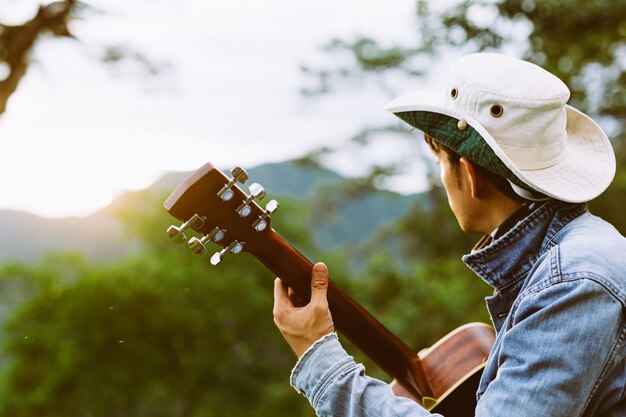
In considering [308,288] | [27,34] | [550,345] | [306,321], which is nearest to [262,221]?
[308,288]

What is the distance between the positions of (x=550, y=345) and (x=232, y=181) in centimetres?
74

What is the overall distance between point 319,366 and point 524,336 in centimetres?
39

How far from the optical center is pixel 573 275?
1016 mm

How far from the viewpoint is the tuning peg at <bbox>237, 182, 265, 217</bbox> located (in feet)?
4.47

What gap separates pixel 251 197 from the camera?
1394 millimetres

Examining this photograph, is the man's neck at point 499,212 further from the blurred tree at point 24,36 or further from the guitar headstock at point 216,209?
the blurred tree at point 24,36

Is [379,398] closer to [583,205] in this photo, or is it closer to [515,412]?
[515,412]

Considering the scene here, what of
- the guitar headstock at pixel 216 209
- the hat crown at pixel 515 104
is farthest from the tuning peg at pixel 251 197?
the hat crown at pixel 515 104

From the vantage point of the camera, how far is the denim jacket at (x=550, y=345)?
0.98 m

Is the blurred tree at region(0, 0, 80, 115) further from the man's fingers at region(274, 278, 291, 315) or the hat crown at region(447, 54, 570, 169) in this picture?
the hat crown at region(447, 54, 570, 169)

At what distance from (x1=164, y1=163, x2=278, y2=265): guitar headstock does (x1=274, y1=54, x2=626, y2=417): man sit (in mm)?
169

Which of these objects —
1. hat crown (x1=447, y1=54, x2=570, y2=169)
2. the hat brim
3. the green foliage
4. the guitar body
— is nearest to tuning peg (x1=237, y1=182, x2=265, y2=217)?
the hat brim

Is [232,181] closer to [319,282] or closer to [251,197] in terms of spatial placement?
[251,197]

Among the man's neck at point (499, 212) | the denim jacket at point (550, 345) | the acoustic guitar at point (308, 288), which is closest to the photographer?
the denim jacket at point (550, 345)
